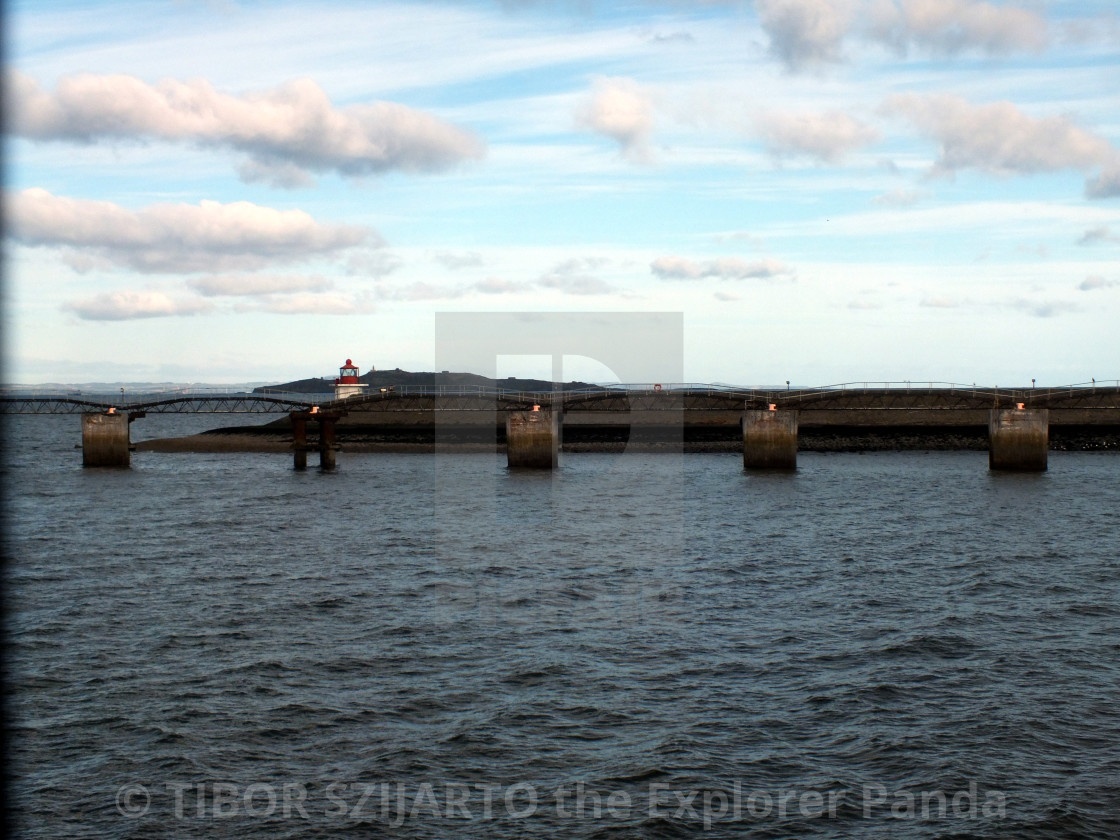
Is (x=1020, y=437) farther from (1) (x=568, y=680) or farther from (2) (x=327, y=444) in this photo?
(1) (x=568, y=680)

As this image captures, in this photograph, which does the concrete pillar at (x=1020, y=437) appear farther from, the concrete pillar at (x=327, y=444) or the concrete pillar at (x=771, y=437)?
the concrete pillar at (x=327, y=444)

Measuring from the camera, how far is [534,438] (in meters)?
70.5

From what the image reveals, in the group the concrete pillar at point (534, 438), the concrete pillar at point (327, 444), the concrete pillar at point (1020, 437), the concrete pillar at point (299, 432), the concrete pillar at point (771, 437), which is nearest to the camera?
the concrete pillar at point (1020, 437)

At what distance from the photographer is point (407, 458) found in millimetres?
90438

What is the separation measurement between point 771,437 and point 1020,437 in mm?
16657

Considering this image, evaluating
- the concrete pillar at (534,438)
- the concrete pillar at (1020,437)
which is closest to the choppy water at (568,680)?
the concrete pillar at (1020,437)

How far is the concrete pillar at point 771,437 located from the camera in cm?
6944

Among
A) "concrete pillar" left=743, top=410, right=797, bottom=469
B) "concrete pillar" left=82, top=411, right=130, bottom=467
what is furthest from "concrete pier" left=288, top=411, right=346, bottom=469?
"concrete pillar" left=743, top=410, right=797, bottom=469

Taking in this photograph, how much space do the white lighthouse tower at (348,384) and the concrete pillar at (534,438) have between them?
28.5 meters

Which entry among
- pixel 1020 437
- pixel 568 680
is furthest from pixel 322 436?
pixel 568 680

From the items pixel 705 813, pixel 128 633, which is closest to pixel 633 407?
pixel 128 633

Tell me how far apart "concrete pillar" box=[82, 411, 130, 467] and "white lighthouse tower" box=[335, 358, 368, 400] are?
69.4ft

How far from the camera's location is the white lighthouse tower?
94688 mm

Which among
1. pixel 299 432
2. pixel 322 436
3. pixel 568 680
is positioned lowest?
pixel 568 680
